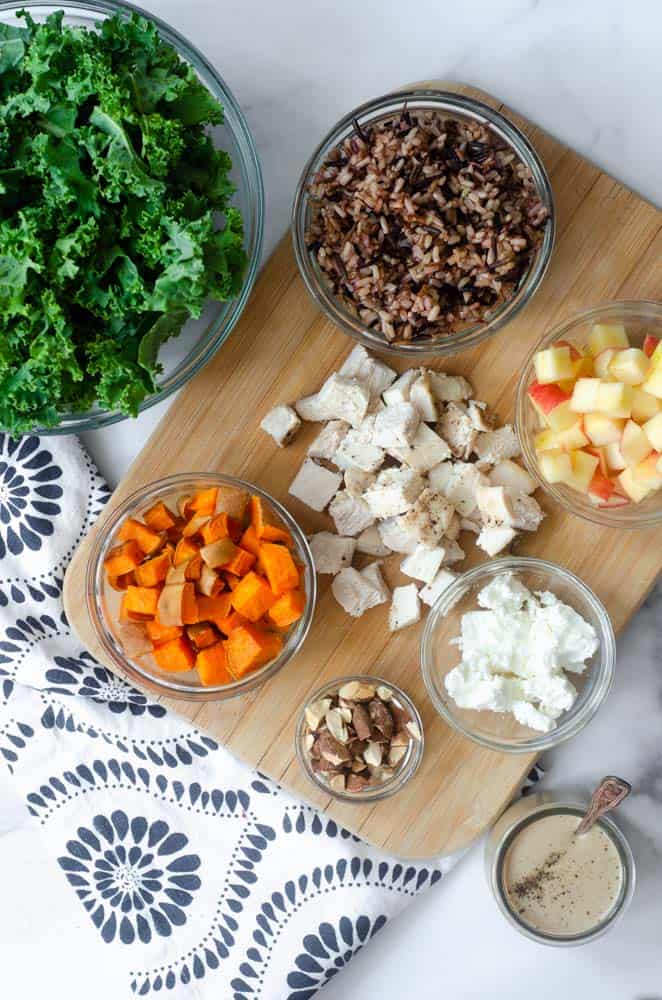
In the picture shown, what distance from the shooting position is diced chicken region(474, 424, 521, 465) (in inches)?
84.1

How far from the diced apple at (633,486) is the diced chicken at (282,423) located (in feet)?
2.24

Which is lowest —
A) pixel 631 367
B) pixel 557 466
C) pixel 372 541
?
pixel 372 541

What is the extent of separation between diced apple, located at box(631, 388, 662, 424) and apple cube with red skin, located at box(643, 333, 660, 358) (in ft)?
0.38

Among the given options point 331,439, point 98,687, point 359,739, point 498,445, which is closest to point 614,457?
point 498,445

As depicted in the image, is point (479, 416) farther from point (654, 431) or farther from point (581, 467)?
point (654, 431)

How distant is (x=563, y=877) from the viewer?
2.20 metres

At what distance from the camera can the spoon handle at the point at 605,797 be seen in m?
2.05

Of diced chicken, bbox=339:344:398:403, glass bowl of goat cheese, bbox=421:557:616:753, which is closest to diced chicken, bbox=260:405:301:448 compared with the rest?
diced chicken, bbox=339:344:398:403

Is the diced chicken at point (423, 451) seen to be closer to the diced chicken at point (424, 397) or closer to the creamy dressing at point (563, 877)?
the diced chicken at point (424, 397)

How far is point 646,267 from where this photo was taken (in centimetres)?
211

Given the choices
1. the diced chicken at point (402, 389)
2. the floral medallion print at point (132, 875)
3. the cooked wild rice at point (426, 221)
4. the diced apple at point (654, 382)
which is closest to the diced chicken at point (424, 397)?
the diced chicken at point (402, 389)

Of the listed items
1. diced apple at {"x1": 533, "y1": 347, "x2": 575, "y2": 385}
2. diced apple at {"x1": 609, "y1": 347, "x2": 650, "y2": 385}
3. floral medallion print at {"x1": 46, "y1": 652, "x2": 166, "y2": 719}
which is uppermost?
diced apple at {"x1": 609, "y1": 347, "x2": 650, "y2": 385}

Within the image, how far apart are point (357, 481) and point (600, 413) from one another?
1.73 ft

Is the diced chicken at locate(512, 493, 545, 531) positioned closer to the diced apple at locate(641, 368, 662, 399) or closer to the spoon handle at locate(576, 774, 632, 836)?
the diced apple at locate(641, 368, 662, 399)
